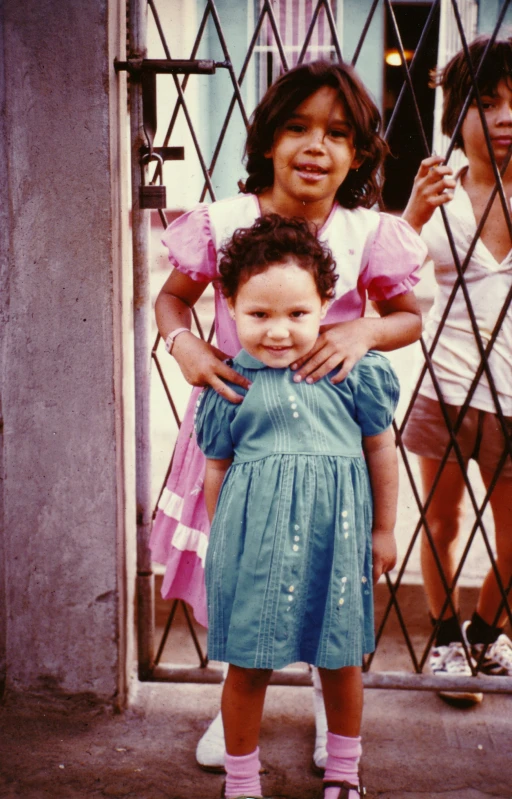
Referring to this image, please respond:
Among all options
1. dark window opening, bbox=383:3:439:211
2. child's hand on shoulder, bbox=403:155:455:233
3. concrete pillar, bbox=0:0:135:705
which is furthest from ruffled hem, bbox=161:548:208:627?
dark window opening, bbox=383:3:439:211

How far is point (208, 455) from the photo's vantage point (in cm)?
177

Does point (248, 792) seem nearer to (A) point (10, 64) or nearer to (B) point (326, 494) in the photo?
(B) point (326, 494)

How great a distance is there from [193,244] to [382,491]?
740 millimetres

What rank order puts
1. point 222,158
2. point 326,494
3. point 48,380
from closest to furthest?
point 326,494 < point 48,380 < point 222,158

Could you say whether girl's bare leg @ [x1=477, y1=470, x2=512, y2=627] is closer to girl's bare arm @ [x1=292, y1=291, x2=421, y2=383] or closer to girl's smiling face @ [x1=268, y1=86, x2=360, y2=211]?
girl's bare arm @ [x1=292, y1=291, x2=421, y2=383]

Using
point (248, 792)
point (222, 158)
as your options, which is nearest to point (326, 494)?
point (248, 792)

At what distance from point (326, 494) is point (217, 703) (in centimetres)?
113

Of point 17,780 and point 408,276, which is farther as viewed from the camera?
point 17,780

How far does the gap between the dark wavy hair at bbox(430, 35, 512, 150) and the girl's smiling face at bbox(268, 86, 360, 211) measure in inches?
25.7

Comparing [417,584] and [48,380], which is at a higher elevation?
[48,380]

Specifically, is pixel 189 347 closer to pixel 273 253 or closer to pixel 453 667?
Answer: pixel 273 253

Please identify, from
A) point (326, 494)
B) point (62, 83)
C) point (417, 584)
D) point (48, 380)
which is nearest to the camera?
point (326, 494)

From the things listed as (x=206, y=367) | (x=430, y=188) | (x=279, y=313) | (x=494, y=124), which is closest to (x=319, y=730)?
(x=206, y=367)

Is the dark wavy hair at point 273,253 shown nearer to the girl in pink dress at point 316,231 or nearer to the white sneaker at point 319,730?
the girl in pink dress at point 316,231
